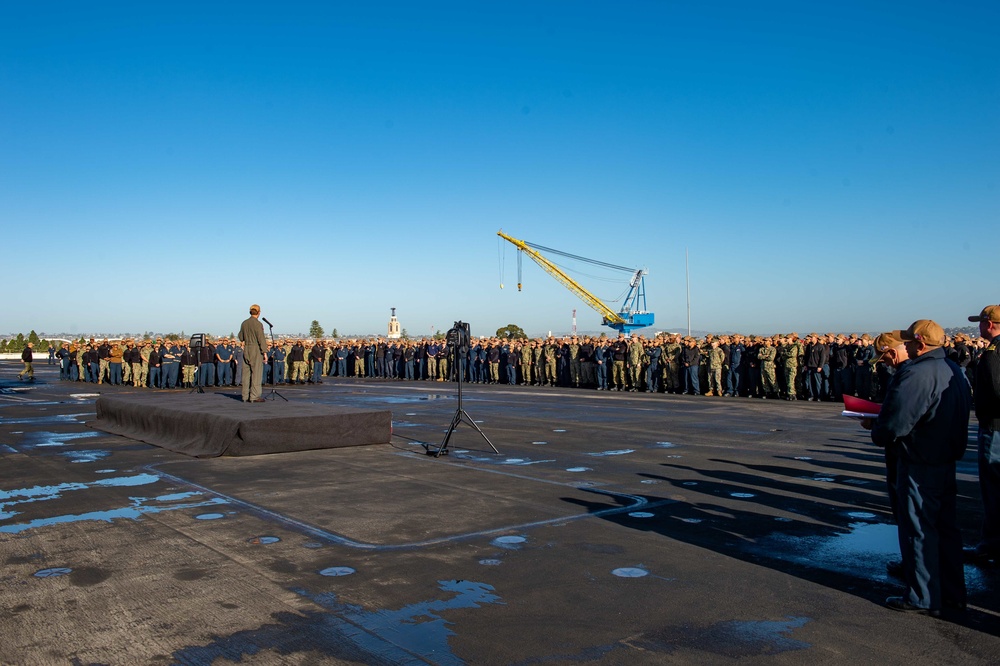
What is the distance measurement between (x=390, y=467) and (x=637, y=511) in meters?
3.72

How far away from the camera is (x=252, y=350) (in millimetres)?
14945

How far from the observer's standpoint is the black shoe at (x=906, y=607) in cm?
457

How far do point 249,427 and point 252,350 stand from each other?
4.62 m

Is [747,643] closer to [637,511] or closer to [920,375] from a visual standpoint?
[920,375]

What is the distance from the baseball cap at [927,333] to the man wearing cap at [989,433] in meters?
1.34

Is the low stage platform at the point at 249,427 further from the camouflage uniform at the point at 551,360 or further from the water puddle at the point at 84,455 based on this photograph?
the camouflage uniform at the point at 551,360

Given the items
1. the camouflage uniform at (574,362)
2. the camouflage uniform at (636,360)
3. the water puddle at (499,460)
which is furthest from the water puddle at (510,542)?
the camouflage uniform at (574,362)

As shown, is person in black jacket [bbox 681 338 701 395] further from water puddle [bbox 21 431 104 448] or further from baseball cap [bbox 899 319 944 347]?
baseball cap [bbox 899 319 944 347]

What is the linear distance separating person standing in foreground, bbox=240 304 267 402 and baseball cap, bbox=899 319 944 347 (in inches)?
473

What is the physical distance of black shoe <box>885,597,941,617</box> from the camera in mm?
4574

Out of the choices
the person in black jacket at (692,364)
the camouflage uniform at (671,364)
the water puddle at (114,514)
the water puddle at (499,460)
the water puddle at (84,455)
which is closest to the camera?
the water puddle at (114,514)

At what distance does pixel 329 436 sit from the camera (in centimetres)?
1138

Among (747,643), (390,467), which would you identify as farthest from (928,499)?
(390,467)

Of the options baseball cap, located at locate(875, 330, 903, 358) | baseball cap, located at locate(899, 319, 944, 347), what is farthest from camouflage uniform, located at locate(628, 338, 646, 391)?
baseball cap, located at locate(899, 319, 944, 347)
